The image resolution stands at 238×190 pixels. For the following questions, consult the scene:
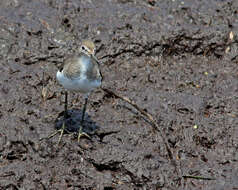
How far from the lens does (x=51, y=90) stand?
23.4 ft

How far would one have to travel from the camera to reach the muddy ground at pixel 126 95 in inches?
242

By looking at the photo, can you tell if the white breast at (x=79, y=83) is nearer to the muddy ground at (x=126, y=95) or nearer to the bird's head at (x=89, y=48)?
the bird's head at (x=89, y=48)

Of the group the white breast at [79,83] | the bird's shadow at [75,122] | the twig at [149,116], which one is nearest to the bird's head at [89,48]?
the white breast at [79,83]

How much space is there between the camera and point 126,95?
7270mm

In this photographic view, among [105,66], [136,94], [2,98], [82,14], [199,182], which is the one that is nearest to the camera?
[199,182]

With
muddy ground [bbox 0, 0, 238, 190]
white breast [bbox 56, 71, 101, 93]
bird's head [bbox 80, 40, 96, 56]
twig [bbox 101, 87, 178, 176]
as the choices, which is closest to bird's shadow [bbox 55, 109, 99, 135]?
muddy ground [bbox 0, 0, 238, 190]

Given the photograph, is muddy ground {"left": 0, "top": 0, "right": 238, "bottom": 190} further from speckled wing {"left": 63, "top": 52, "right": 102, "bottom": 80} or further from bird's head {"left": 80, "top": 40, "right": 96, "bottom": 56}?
bird's head {"left": 80, "top": 40, "right": 96, "bottom": 56}

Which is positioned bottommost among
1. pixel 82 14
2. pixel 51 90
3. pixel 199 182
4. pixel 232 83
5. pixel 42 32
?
pixel 199 182

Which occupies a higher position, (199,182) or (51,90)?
(51,90)

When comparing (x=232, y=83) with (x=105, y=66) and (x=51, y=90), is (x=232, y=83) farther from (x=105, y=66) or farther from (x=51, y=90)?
(x=51, y=90)

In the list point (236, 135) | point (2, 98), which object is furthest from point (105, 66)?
point (236, 135)

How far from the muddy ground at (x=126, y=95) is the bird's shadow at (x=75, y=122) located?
16 millimetres

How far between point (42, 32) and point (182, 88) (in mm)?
2650

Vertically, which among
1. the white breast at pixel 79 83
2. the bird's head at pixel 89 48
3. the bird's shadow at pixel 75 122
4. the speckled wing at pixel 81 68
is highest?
the bird's head at pixel 89 48
